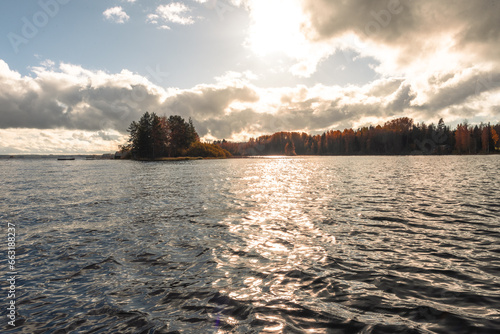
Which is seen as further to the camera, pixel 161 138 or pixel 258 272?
pixel 161 138

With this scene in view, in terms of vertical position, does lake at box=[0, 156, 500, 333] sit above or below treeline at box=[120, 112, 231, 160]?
below

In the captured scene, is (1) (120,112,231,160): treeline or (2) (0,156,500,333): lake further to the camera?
(1) (120,112,231,160): treeline

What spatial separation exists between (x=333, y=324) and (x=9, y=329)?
820cm

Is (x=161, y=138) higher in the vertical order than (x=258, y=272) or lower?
higher

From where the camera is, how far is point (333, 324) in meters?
6.62

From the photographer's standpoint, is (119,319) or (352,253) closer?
(119,319)

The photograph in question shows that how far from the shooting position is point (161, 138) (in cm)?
15212

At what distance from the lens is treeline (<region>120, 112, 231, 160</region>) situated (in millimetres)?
150875

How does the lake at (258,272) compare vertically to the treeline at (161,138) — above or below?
below

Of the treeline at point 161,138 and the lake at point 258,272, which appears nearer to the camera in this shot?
the lake at point 258,272

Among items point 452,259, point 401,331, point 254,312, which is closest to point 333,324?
point 401,331

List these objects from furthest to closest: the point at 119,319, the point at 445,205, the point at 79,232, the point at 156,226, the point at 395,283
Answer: the point at 445,205 → the point at 156,226 → the point at 79,232 → the point at 395,283 → the point at 119,319

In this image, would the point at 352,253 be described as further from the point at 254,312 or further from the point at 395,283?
the point at 254,312

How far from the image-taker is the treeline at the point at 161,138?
15088 centimetres
